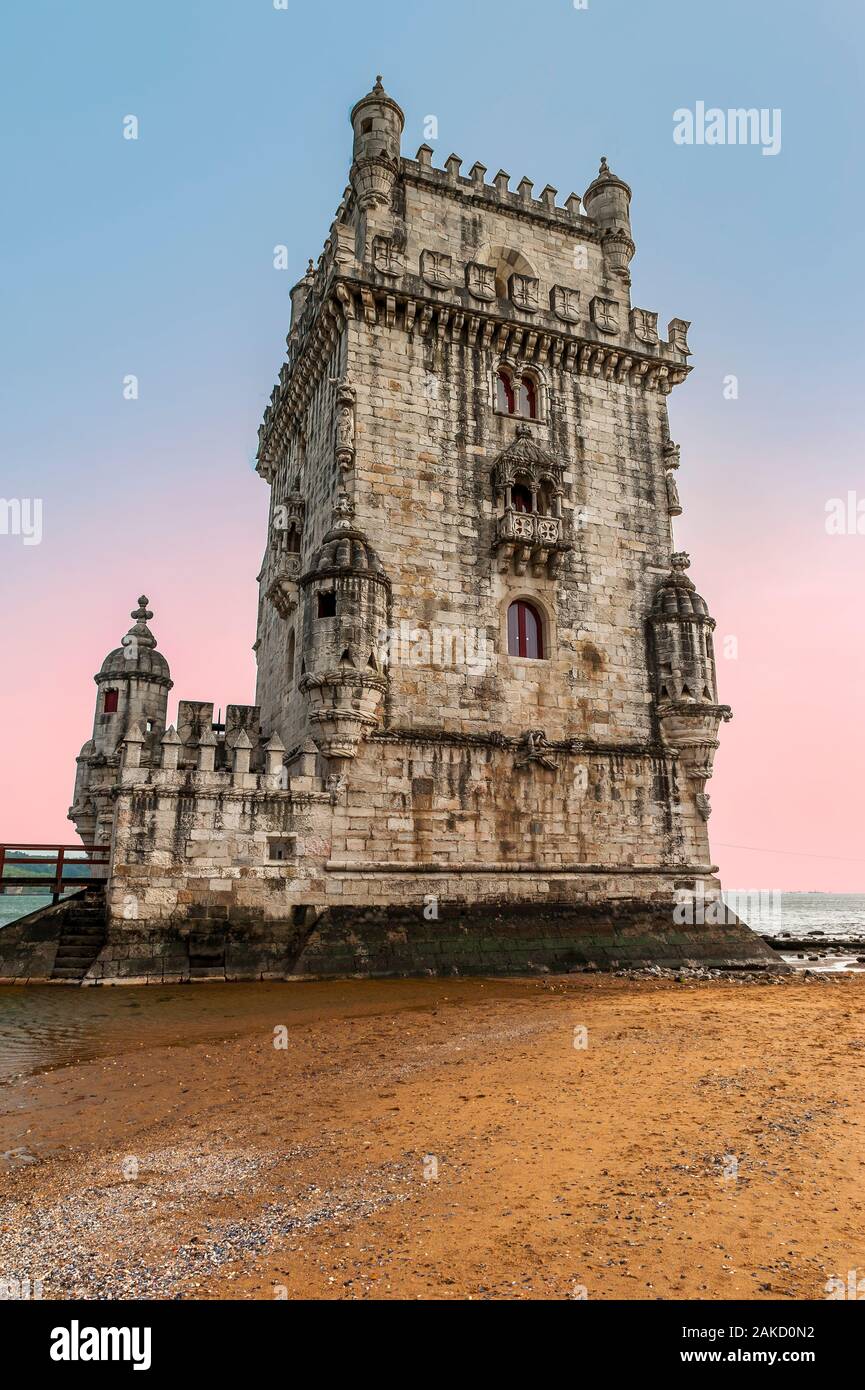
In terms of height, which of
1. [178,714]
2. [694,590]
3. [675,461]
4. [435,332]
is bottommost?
[178,714]

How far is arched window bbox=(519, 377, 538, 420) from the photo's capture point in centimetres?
A: 2314

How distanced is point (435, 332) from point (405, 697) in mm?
10579

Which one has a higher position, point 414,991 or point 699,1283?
point 699,1283

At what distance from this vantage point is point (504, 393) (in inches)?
906

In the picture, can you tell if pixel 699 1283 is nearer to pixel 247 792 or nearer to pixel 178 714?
pixel 247 792

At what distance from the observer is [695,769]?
21906 millimetres

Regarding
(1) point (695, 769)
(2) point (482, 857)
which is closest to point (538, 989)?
(2) point (482, 857)

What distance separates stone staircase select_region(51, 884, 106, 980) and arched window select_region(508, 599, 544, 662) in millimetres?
11818

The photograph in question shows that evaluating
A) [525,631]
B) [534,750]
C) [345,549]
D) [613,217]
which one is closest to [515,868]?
[534,750]

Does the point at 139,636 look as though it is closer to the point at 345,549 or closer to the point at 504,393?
the point at 345,549

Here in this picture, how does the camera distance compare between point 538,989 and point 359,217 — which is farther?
point 359,217

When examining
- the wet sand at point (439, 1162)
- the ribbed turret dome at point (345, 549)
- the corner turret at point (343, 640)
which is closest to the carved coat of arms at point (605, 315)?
the ribbed turret dome at point (345, 549)

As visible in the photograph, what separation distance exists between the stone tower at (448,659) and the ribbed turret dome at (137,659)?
0.32ft

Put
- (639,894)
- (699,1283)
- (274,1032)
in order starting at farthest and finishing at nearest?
(639,894), (274,1032), (699,1283)
